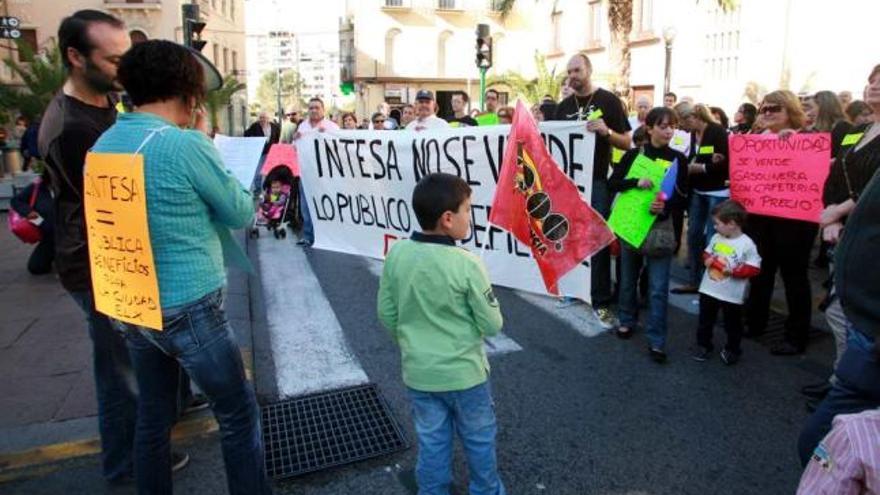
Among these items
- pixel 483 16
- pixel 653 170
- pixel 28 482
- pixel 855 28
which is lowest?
pixel 28 482

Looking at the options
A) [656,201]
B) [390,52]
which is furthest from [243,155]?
[390,52]

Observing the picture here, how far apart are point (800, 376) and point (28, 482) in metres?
4.55

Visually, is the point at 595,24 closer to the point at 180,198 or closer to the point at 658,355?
the point at 658,355

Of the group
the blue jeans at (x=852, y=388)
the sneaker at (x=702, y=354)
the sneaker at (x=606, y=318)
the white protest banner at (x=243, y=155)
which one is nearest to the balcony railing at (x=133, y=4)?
the white protest banner at (x=243, y=155)

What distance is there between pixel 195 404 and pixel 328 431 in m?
0.88

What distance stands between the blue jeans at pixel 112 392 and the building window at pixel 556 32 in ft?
A: 109

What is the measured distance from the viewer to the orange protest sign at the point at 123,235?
216 centimetres

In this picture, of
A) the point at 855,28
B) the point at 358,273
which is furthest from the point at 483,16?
the point at 358,273

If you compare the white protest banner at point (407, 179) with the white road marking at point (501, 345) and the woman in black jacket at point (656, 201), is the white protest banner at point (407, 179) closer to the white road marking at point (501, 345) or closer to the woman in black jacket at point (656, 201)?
the woman in black jacket at point (656, 201)

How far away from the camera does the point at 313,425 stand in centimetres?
358

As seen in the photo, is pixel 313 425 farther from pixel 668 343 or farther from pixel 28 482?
pixel 668 343

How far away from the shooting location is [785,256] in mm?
4809

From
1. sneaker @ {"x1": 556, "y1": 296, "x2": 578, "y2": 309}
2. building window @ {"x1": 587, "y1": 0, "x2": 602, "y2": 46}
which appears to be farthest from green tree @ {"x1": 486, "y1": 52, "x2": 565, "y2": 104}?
sneaker @ {"x1": 556, "y1": 296, "x2": 578, "y2": 309}

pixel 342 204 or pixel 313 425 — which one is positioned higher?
pixel 342 204
